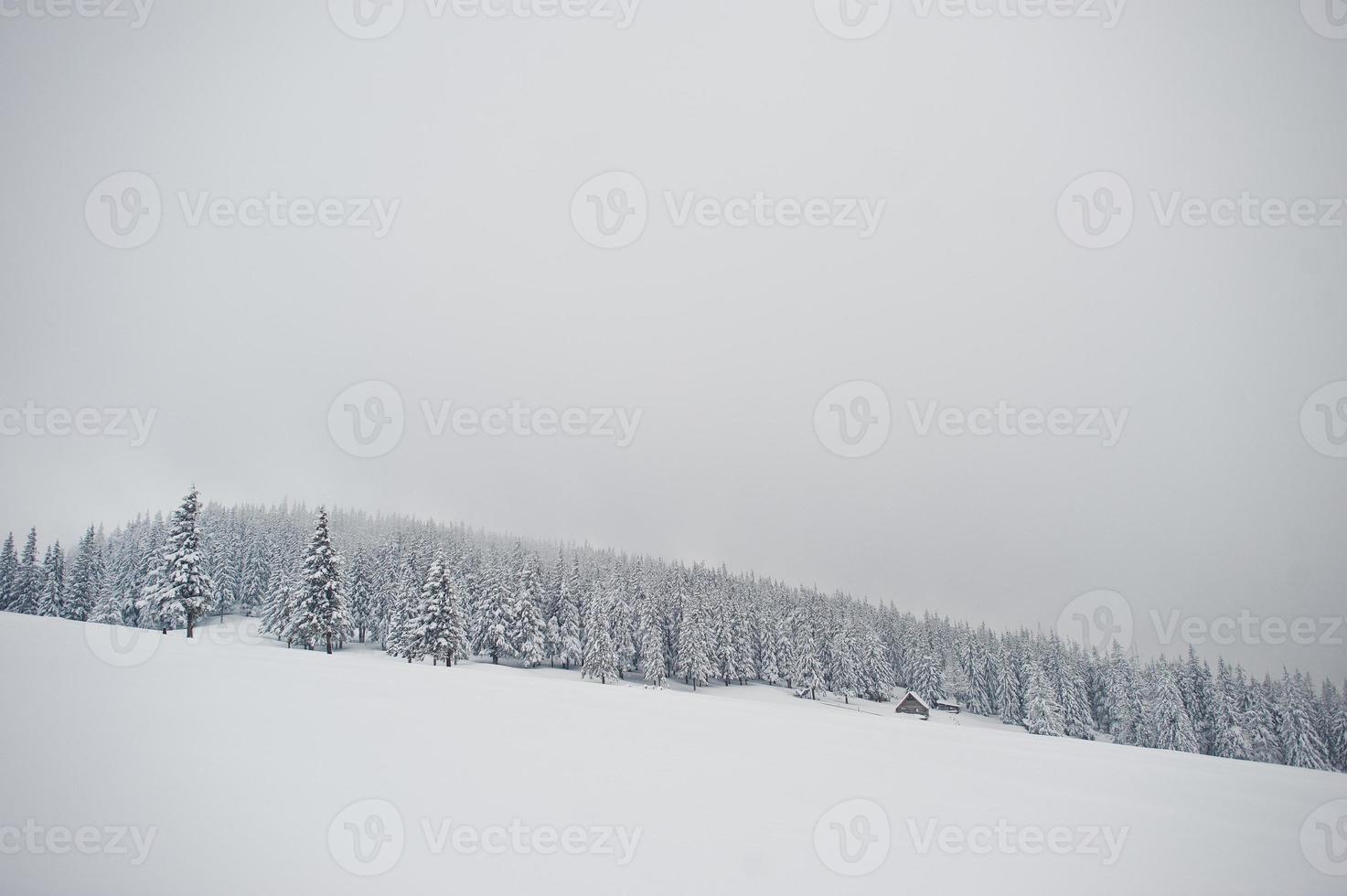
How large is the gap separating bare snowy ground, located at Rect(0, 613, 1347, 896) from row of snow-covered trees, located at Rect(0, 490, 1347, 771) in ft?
92.5

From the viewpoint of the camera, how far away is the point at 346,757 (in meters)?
8.43

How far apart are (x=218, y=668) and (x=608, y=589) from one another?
4791 cm

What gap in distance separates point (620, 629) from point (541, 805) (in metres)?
52.0

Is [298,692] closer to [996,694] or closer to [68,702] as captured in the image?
[68,702]

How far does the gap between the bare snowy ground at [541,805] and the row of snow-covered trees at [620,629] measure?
28.2 m

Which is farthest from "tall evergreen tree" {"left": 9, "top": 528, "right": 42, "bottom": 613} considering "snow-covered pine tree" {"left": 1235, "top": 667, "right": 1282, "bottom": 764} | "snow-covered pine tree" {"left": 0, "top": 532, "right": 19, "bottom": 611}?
"snow-covered pine tree" {"left": 1235, "top": 667, "right": 1282, "bottom": 764}

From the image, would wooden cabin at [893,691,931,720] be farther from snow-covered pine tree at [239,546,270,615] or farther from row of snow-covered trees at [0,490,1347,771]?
snow-covered pine tree at [239,546,270,615]

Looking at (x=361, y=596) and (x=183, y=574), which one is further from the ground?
(x=183, y=574)

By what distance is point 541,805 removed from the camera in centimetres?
743

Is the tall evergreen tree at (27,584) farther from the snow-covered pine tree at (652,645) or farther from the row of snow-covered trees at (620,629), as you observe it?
the snow-covered pine tree at (652,645)

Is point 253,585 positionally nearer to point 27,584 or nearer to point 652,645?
point 27,584

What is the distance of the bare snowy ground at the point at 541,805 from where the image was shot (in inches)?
235

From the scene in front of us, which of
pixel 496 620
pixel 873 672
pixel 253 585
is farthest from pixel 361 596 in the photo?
pixel 873 672

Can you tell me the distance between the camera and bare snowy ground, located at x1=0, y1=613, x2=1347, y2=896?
598 cm
